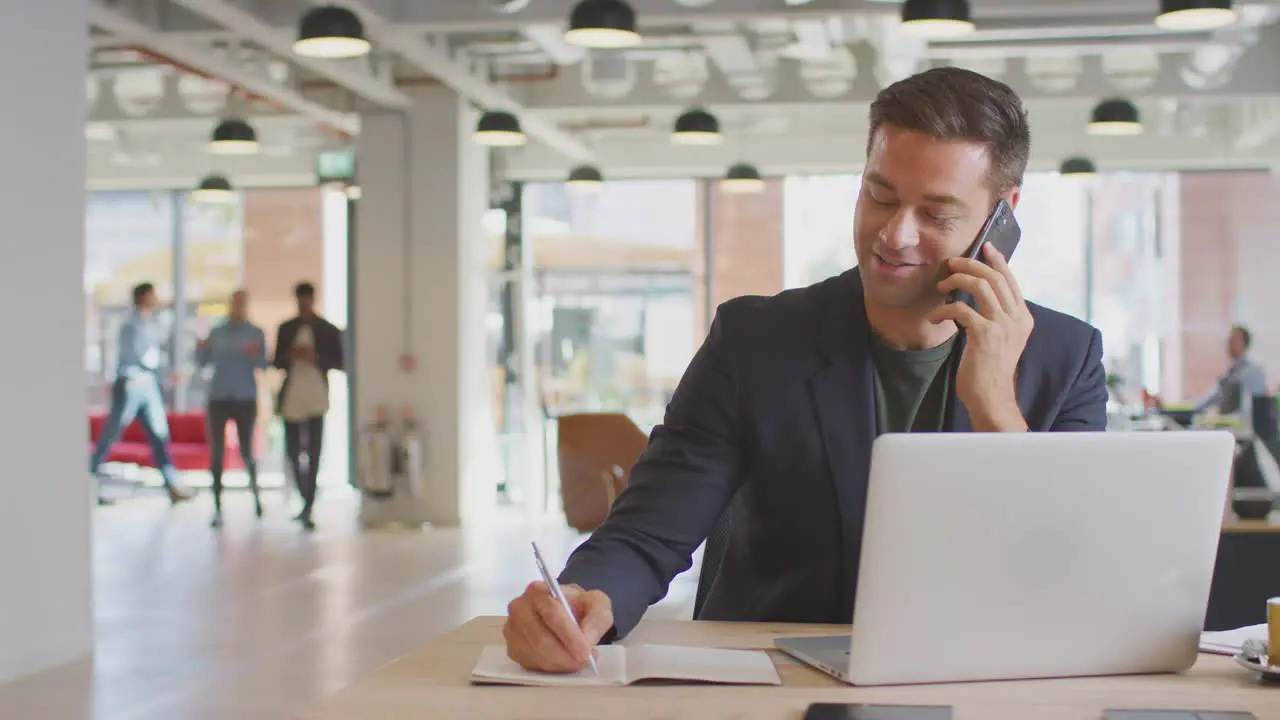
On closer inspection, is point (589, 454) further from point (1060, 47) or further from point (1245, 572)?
point (1060, 47)

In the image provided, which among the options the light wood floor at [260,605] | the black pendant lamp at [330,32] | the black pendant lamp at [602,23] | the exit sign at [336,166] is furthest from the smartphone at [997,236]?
the exit sign at [336,166]

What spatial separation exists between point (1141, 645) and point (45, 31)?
5541 millimetres

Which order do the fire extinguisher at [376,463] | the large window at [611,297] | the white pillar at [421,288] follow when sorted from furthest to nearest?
the large window at [611,297] → the white pillar at [421,288] → the fire extinguisher at [376,463]

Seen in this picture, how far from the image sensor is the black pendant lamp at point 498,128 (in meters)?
10.5

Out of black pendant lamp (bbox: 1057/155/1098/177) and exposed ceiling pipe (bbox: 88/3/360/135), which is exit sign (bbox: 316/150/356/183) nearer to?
exposed ceiling pipe (bbox: 88/3/360/135)

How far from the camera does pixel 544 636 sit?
1.71 m

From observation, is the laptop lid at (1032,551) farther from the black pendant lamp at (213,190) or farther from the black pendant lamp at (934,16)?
the black pendant lamp at (213,190)

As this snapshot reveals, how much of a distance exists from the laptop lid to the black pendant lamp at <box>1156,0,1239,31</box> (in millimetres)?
5544

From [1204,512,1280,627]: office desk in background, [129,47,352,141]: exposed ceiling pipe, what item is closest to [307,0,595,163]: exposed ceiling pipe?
[129,47,352,141]: exposed ceiling pipe

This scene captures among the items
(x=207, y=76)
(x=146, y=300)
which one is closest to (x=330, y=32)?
(x=207, y=76)

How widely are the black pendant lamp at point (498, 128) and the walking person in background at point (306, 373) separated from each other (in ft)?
5.92

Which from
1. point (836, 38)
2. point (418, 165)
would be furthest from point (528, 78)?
point (836, 38)

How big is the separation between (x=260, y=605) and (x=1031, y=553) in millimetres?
6512

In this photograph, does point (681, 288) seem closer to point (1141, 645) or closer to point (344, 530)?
point (344, 530)
